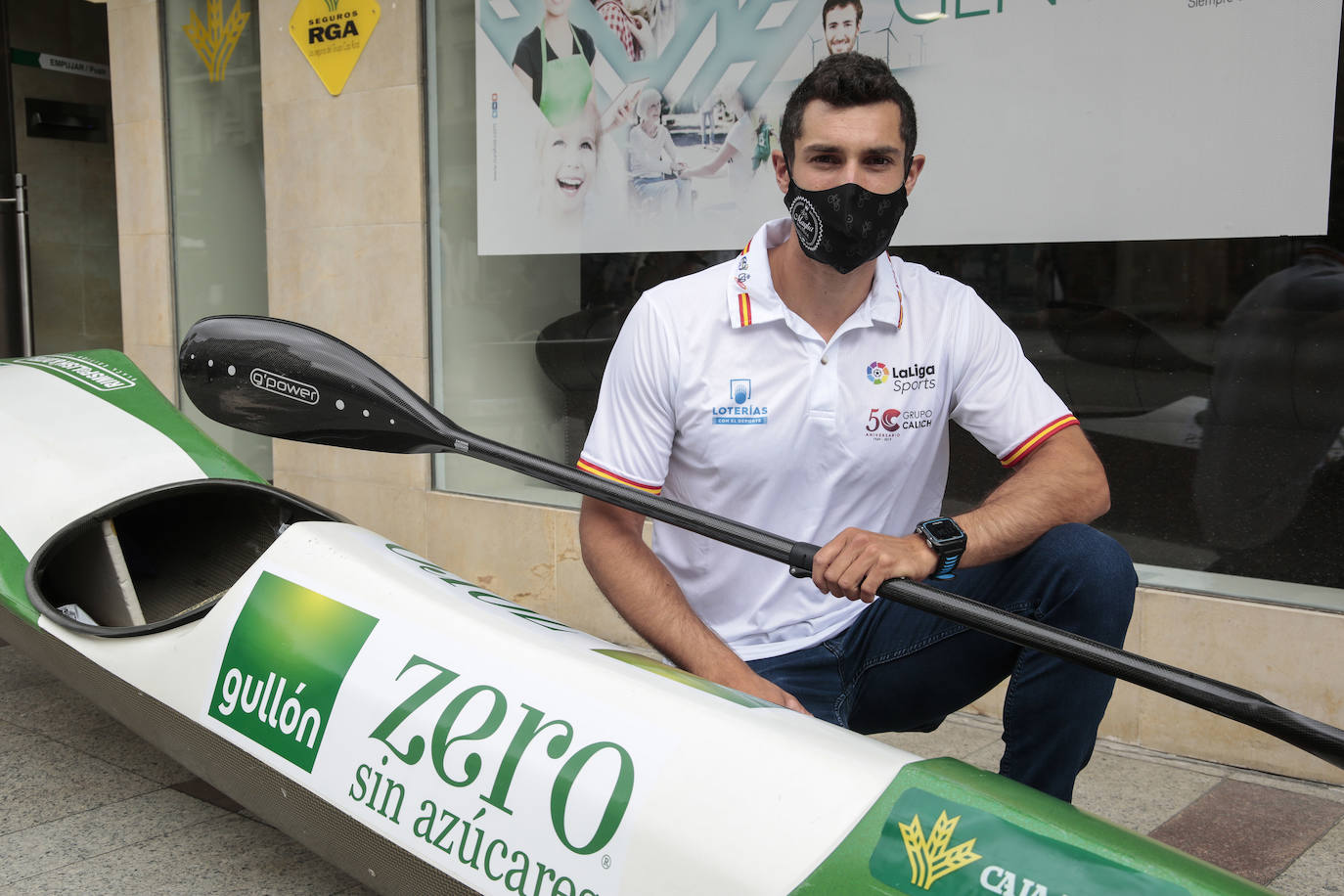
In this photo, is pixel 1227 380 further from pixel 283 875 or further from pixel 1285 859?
pixel 283 875

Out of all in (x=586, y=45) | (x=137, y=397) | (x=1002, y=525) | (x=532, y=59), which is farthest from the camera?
(x=532, y=59)

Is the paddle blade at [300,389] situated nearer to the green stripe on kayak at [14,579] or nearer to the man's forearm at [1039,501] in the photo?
the green stripe on kayak at [14,579]

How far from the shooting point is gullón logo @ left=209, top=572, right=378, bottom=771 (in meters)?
1.79

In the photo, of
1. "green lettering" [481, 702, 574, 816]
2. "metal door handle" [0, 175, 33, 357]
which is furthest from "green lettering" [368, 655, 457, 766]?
"metal door handle" [0, 175, 33, 357]

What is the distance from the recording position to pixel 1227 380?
3082 millimetres

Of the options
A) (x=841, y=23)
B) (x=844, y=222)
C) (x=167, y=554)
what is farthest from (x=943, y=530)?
(x=841, y=23)

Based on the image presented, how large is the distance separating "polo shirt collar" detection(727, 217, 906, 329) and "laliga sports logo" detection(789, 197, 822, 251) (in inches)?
2.9

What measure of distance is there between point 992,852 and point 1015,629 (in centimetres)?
27

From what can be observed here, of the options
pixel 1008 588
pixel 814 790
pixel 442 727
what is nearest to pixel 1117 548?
pixel 1008 588

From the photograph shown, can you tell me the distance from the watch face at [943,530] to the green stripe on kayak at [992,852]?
41cm

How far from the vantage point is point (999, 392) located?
79.4 inches

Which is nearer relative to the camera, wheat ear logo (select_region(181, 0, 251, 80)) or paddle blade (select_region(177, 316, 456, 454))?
paddle blade (select_region(177, 316, 456, 454))

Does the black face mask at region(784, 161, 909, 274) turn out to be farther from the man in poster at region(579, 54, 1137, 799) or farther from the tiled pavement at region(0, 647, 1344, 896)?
the tiled pavement at region(0, 647, 1344, 896)

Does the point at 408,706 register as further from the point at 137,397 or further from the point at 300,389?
the point at 137,397
